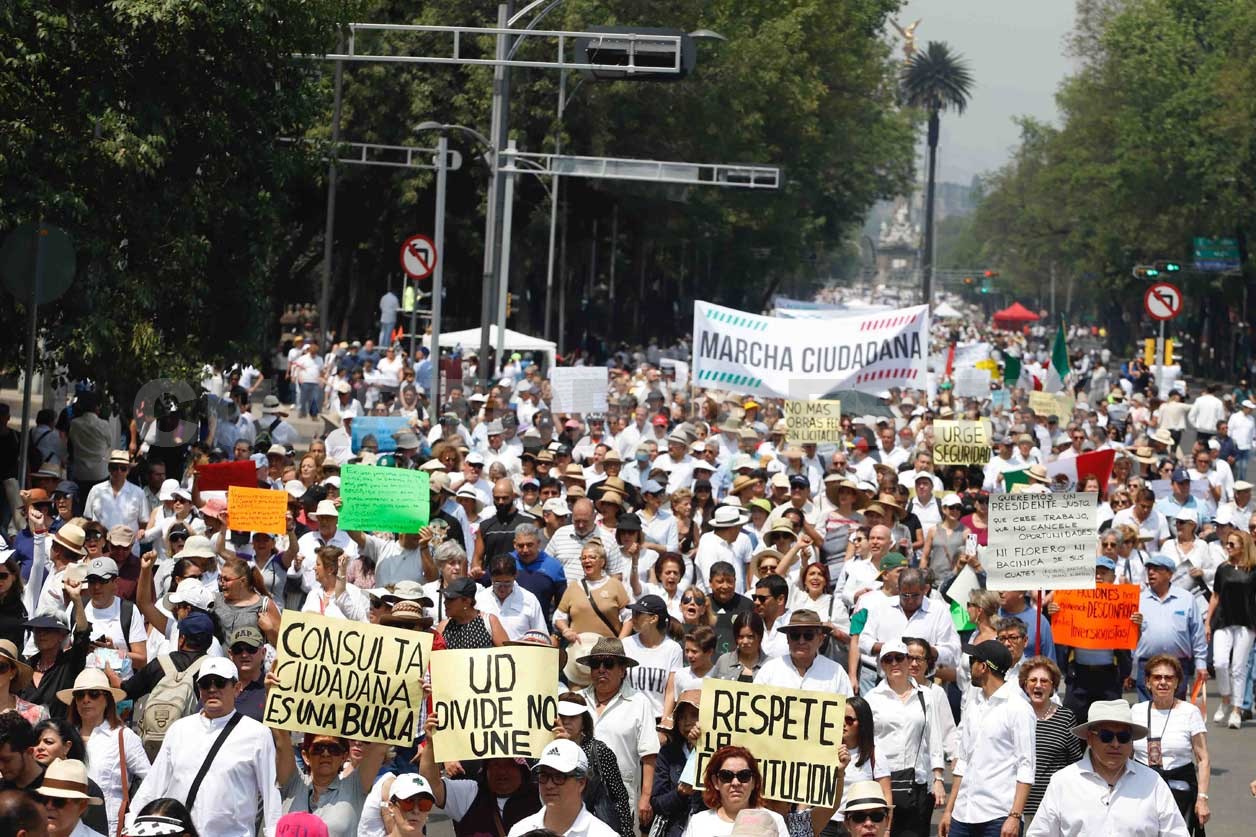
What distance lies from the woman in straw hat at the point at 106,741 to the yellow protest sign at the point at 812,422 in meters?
12.9

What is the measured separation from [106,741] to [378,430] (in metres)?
12.5

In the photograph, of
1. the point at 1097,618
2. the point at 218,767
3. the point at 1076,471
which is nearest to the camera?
the point at 218,767

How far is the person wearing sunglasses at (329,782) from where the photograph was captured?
8.27 metres

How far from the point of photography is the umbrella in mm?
28172

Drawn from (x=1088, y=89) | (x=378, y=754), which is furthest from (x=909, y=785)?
(x=1088, y=89)

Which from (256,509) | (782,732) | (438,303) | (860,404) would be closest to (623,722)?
(782,732)

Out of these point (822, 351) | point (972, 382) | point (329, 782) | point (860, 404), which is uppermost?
point (822, 351)

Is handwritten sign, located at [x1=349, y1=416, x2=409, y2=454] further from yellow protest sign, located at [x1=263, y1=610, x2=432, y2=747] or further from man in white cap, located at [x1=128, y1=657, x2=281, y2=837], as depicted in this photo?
man in white cap, located at [x1=128, y1=657, x2=281, y2=837]

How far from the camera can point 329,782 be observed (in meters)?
8.48

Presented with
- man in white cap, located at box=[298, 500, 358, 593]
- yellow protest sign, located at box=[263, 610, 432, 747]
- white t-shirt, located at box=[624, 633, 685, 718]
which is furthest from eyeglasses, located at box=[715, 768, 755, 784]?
man in white cap, located at box=[298, 500, 358, 593]

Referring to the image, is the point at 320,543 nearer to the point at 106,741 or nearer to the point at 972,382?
the point at 106,741

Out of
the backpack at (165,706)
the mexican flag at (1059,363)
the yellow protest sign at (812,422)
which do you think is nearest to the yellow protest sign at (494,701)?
the backpack at (165,706)

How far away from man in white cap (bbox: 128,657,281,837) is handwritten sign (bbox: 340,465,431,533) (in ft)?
15.5

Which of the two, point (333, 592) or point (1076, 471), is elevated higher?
point (1076, 471)
